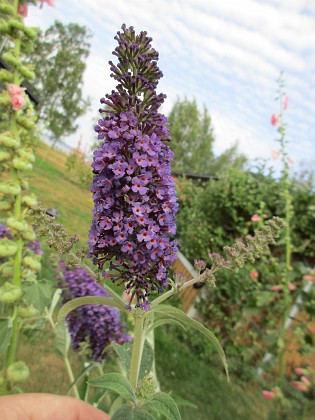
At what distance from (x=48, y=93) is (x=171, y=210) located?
31957 millimetres

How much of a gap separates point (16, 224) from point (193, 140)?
83.6ft

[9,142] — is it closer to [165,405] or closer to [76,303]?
[76,303]

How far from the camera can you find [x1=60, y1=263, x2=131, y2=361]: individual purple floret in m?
1.79

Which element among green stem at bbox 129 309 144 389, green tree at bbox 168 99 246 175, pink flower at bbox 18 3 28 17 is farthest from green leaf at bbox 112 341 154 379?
green tree at bbox 168 99 246 175

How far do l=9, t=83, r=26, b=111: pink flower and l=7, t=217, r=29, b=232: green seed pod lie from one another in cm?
46

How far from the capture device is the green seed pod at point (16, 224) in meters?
1.45

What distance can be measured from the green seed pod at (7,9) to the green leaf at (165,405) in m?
1.53

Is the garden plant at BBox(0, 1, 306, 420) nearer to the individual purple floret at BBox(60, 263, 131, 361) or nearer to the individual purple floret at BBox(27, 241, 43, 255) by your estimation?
the individual purple floret at BBox(60, 263, 131, 361)

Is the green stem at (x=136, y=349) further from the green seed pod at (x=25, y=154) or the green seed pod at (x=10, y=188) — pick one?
the green seed pod at (x=25, y=154)

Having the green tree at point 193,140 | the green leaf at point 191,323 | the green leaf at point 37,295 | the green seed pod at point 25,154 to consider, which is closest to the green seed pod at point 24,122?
the green seed pod at point 25,154

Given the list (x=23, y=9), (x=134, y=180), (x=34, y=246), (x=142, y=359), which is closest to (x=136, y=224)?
(x=134, y=180)

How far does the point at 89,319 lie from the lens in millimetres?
1788

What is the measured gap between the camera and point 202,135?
2705 cm

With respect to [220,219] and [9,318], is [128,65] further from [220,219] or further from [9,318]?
[220,219]
